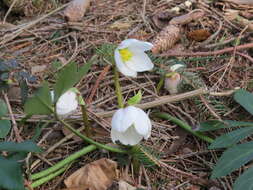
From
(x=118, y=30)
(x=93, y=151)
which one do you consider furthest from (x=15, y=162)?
(x=118, y=30)

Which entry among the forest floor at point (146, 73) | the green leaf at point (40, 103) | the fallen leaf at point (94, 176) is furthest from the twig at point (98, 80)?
the green leaf at point (40, 103)

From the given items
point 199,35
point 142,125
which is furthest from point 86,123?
point 199,35

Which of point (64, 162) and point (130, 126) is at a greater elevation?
point (130, 126)

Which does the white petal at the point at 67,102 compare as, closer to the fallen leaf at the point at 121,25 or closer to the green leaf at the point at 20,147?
the green leaf at the point at 20,147

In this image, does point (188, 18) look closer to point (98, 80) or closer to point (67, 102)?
point (98, 80)

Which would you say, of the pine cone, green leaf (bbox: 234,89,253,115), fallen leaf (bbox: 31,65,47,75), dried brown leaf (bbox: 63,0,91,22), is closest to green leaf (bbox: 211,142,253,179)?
green leaf (bbox: 234,89,253,115)

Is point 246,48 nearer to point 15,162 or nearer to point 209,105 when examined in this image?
point 209,105

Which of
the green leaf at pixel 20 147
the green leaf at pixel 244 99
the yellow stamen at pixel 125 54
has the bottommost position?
the green leaf at pixel 244 99
